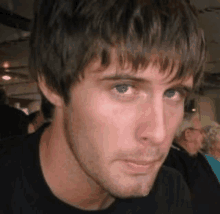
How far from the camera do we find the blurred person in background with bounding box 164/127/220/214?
106cm

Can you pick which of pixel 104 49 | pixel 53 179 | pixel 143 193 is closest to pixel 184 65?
pixel 104 49

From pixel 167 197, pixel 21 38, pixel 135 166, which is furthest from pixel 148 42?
pixel 21 38

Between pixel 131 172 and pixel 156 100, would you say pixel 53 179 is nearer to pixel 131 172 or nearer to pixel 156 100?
pixel 131 172

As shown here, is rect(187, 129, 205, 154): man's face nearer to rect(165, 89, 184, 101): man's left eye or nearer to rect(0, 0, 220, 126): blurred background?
rect(0, 0, 220, 126): blurred background

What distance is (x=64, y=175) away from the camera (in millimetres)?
595

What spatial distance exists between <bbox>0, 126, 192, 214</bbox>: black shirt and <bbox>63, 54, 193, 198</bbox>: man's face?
0.14 meters

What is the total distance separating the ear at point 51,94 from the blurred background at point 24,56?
0.46 metres

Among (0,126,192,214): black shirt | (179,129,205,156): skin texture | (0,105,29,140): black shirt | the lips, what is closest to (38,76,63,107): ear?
(0,126,192,214): black shirt

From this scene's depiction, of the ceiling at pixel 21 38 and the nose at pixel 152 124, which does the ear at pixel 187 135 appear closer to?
the ceiling at pixel 21 38

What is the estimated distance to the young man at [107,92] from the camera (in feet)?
1.56

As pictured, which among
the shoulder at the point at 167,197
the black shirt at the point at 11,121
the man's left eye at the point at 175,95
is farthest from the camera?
the black shirt at the point at 11,121

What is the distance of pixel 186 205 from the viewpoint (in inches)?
31.1

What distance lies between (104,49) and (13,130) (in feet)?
2.62

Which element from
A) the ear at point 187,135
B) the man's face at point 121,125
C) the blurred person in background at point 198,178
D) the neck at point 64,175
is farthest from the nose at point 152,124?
the ear at point 187,135
